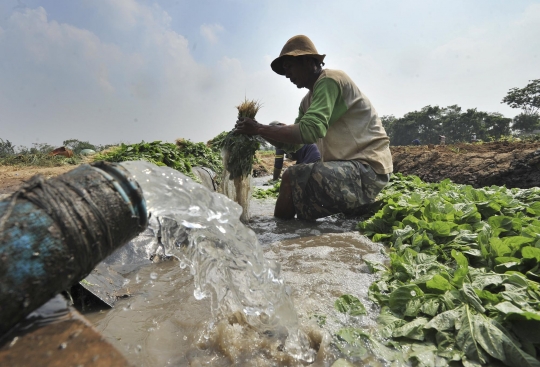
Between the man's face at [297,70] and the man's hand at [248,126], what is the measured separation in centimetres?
75

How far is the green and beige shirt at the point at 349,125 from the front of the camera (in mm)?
3367

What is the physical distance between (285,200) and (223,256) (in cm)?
211

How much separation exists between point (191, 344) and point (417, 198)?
281 centimetres

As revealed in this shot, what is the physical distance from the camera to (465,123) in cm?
4238

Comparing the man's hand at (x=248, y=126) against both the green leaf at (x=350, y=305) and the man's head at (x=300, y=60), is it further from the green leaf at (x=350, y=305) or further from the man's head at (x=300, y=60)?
the green leaf at (x=350, y=305)

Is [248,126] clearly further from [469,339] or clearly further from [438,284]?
[469,339]

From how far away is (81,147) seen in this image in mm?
15898

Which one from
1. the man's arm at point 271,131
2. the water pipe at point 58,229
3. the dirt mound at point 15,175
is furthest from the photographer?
the dirt mound at point 15,175

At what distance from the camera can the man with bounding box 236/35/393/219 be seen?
3406mm

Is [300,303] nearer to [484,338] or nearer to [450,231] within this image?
[484,338]

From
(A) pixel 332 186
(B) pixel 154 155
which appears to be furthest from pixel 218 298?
(B) pixel 154 155

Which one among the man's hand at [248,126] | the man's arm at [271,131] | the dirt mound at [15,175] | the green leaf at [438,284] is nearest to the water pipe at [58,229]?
the green leaf at [438,284]

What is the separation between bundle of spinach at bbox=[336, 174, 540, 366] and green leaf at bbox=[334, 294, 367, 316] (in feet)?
0.38

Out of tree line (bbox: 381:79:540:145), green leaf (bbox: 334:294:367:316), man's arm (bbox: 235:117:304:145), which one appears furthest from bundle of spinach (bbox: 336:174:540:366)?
tree line (bbox: 381:79:540:145)
